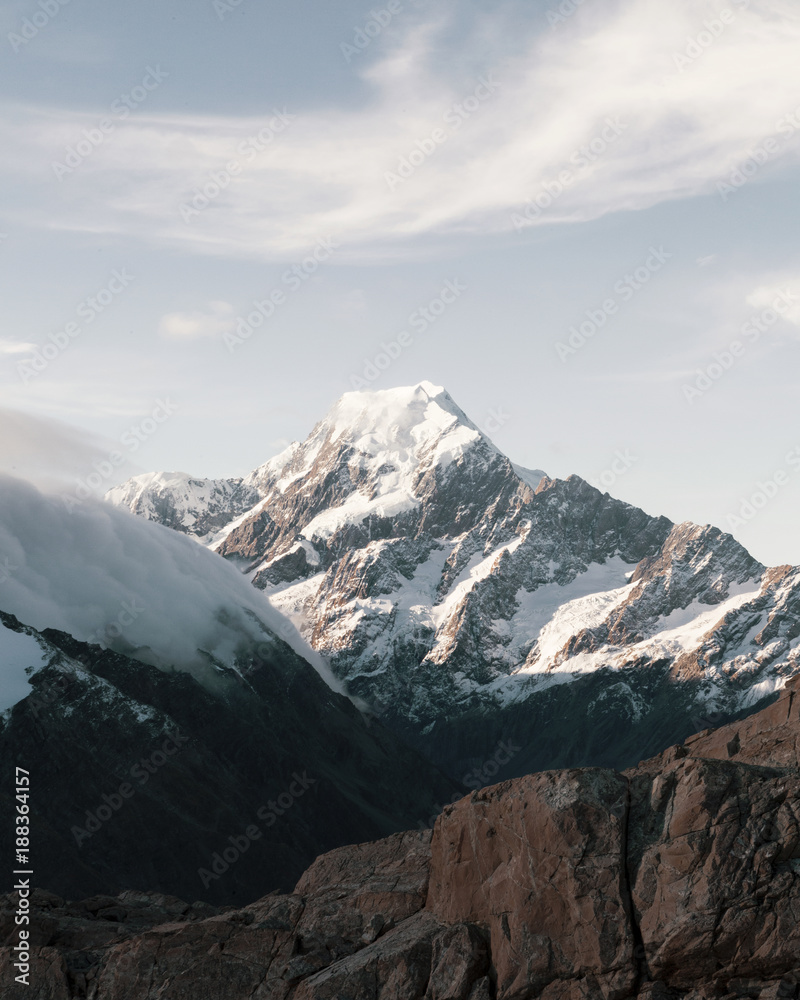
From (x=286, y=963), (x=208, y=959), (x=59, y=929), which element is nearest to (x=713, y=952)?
(x=286, y=963)

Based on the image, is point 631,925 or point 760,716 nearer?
point 631,925

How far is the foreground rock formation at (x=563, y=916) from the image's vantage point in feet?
110

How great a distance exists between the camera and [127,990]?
4153 cm

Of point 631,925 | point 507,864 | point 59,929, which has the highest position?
point 59,929

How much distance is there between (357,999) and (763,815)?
1584 centimetres

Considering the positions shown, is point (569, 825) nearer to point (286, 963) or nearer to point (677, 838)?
point (677, 838)

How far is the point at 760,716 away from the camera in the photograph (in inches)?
1807

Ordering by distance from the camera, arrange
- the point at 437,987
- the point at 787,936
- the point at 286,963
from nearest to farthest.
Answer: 1. the point at 787,936
2. the point at 437,987
3. the point at 286,963

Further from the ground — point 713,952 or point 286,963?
point 286,963

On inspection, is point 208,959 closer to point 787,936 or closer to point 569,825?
point 569,825

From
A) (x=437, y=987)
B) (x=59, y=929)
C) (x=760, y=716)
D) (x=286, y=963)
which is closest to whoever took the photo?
(x=437, y=987)

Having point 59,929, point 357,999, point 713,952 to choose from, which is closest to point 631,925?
point 713,952

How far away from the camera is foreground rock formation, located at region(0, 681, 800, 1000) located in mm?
33531

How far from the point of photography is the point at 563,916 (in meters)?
35.3
